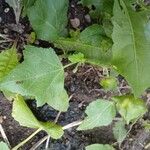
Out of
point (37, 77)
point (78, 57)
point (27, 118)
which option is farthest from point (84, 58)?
point (27, 118)

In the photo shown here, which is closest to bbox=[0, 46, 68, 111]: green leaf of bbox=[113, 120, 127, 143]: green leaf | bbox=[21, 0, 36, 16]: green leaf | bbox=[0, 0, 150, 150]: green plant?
bbox=[0, 0, 150, 150]: green plant

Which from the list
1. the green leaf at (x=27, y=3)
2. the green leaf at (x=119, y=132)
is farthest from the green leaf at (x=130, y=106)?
the green leaf at (x=27, y=3)

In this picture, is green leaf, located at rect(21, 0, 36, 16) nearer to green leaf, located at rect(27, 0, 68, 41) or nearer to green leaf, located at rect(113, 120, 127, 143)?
green leaf, located at rect(27, 0, 68, 41)

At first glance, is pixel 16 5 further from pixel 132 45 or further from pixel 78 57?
pixel 132 45

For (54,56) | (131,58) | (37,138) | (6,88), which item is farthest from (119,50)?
(37,138)

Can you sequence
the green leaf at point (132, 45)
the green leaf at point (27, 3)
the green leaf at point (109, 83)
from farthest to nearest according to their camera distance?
the green leaf at point (109, 83) < the green leaf at point (27, 3) < the green leaf at point (132, 45)

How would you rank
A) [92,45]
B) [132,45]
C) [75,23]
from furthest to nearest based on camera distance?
[75,23] → [92,45] → [132,45]

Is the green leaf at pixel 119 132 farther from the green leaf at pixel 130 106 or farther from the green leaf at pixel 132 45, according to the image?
the green leaf at pixel 132 45
